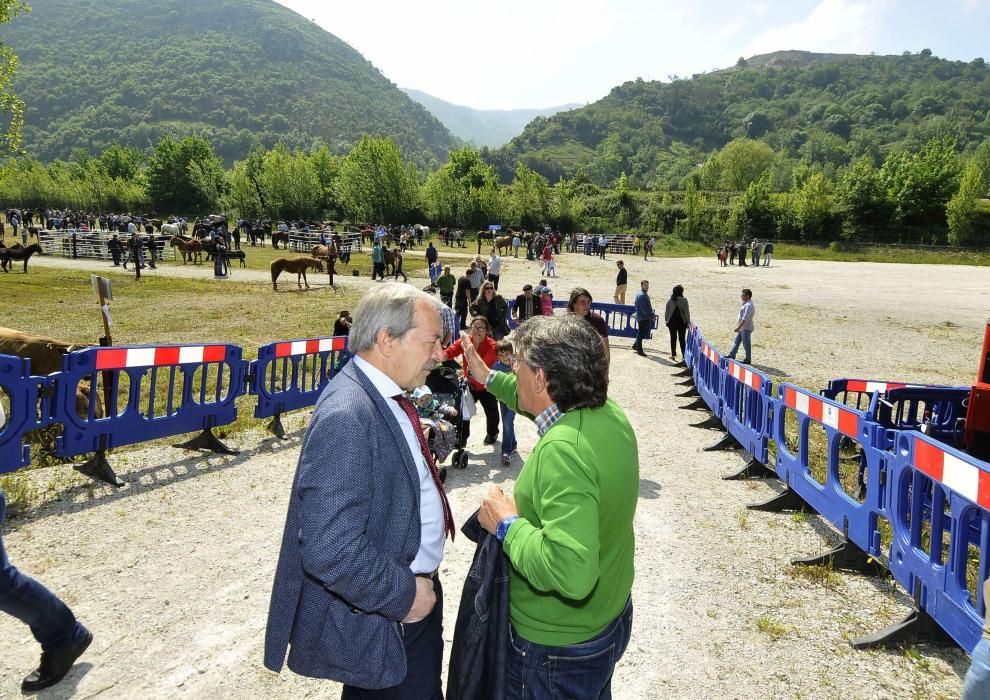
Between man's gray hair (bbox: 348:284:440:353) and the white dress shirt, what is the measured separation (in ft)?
0.22

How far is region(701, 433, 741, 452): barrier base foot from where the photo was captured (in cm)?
847

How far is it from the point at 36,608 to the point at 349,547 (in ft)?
9.35

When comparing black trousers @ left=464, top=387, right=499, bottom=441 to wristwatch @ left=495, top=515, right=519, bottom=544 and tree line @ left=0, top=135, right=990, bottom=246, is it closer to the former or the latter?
wristwatch @ left=495, top=515, right=519, bottom=544

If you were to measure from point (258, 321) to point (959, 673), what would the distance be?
17134 mm

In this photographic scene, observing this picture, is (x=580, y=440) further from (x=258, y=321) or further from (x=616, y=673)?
(x=258, y=321)

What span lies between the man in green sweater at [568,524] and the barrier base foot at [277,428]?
690 centimetres

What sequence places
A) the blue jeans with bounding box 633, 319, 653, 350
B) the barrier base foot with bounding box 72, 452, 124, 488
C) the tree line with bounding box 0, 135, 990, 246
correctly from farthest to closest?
1. the tree line with bounding box 0, 135, 990, 246
2. the blue jeans with bounding box 633, 319, 653, 350
3. the barrier base foot with bounding box 72, 452, 124, 488

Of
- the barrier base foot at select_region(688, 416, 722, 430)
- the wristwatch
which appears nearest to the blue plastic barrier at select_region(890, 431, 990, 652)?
the wristwatch

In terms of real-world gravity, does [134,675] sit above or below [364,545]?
below

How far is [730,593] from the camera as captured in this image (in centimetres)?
485

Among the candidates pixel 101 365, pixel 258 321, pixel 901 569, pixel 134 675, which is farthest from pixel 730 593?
pixel 258 321

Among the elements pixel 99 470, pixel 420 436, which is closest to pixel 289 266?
pixel 99 470

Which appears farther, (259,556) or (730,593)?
(259,556)

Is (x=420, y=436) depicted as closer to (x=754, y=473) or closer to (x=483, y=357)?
(x=483, y=357)
